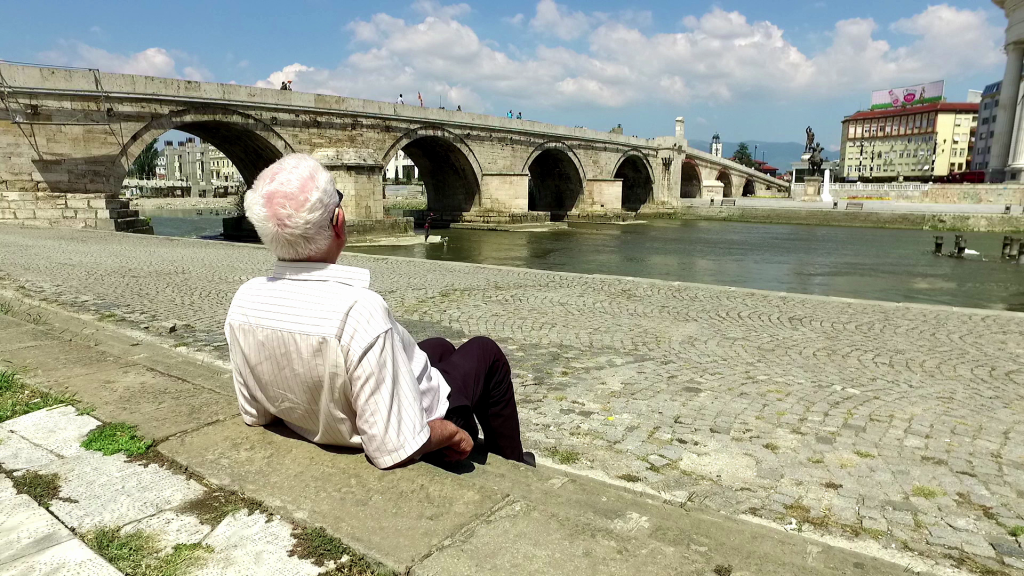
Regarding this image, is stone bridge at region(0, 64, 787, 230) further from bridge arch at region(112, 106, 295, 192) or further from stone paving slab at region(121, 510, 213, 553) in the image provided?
stone paving slab at region(121, 510, 213, 553)

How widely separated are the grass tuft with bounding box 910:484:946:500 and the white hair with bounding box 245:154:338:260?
2.85m

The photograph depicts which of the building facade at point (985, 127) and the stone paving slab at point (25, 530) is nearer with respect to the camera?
the stone paving slab at point (25, 530)

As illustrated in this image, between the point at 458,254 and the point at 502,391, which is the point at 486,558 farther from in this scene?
the point at 458,254

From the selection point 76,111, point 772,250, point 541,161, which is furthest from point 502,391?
point 541,161

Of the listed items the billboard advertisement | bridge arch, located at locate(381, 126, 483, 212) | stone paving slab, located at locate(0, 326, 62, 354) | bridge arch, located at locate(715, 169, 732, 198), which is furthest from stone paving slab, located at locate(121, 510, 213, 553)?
the billboard advertisement

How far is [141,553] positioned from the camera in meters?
1.40

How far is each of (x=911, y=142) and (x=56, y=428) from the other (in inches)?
3882

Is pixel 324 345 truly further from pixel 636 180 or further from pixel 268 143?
pixel 636 180

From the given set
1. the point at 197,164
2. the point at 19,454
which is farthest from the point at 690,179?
the point at 197,164

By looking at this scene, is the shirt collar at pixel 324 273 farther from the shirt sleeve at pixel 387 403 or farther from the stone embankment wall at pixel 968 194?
the stone embankment wall at pixel 968 194

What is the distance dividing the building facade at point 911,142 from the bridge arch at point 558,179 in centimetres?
5272

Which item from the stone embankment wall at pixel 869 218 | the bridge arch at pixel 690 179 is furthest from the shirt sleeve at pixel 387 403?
the bridge arch at pixel 690 179

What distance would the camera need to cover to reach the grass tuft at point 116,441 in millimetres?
1912

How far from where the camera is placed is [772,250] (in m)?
21.2
